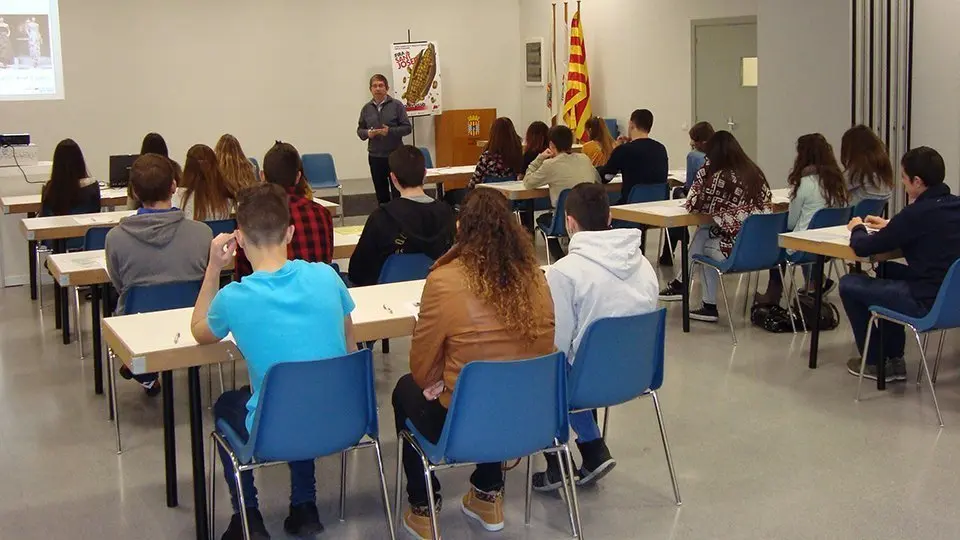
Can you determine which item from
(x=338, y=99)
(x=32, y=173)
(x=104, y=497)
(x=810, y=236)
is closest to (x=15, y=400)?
(x=104, y=497)

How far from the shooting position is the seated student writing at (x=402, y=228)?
4.88 meters

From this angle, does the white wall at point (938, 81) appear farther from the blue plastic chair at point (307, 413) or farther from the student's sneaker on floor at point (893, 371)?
the blue plastic chair at point (307, 413)

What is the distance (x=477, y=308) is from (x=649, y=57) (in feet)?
28.9

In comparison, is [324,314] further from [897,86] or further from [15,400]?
[897,86]

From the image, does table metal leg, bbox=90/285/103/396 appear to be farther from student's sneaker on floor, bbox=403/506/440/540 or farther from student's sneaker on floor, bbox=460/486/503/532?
student's sneaker on floor, bbox=460/486/503/532

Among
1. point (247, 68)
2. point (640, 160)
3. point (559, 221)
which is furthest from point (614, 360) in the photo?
point (247, 68)

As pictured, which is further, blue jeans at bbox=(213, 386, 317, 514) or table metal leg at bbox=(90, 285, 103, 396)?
table metal leg at bbox=(90, 285, 103, 396)

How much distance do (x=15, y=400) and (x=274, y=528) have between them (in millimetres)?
2263

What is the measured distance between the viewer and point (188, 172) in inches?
245

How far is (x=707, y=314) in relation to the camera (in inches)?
262

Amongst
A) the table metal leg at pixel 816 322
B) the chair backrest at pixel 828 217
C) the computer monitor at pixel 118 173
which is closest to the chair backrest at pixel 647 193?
the chair backrest at pixel 828 217

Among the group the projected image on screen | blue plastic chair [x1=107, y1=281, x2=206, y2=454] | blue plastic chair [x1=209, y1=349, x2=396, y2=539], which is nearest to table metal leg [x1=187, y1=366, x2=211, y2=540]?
blue plastic chair [x1=209, y1=349, x2=396, y2=539]

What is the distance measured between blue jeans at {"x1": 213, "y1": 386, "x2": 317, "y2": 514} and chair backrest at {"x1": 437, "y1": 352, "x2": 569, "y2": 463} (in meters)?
0.62

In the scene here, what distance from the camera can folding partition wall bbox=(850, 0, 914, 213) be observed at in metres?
8.19
